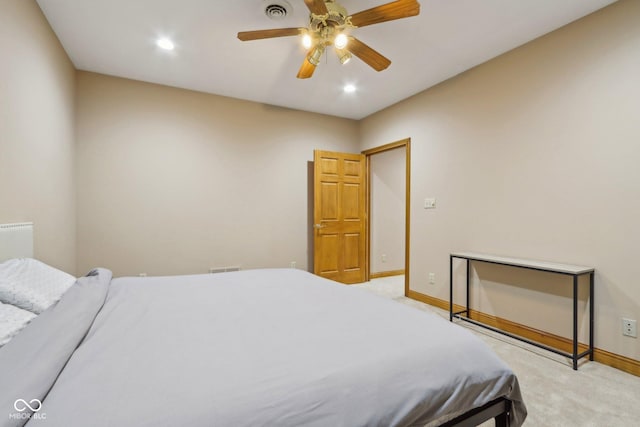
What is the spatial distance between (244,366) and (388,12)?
6.75ft

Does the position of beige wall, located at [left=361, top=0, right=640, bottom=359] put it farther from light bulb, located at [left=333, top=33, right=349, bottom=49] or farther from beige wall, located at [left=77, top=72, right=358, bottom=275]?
beige wall, located at [left=77, top=72, right=358, bottom=275]

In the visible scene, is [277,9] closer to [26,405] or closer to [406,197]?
[26,405]

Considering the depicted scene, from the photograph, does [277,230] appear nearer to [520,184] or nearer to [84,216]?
[84,216]

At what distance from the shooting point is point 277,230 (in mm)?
4199

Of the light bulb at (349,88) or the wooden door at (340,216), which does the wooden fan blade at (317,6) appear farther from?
the wooden door at (340,216)

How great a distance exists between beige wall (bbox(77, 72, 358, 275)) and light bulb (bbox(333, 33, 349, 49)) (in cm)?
222

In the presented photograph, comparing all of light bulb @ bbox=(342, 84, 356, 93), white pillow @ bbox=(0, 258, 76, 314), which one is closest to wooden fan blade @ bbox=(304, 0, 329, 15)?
light bulb @ bbox=(342, 84, 356, 93)

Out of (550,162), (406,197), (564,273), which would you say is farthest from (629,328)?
(406,197)

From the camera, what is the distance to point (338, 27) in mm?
2057

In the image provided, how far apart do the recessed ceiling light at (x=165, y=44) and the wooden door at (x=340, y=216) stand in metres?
2.13

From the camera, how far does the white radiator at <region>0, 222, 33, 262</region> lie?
1.74m

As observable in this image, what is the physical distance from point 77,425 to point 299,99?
12.7ft

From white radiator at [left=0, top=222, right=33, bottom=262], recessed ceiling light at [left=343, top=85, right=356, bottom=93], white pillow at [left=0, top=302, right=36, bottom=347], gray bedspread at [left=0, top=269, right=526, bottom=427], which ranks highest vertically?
recessed ceiling light at [left=343, top=85, right=356, bottom=93]

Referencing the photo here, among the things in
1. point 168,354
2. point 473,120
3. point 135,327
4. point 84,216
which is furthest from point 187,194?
point 473,120
